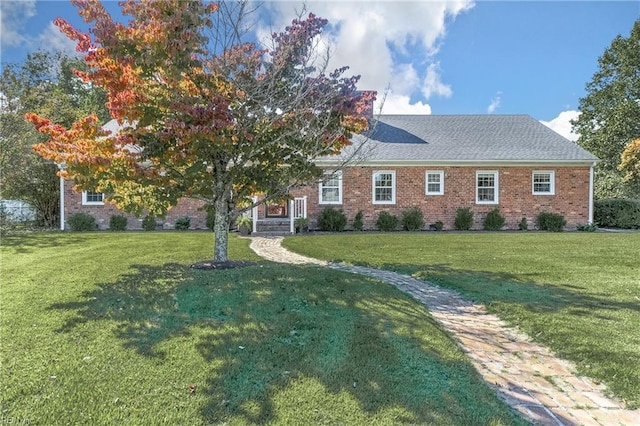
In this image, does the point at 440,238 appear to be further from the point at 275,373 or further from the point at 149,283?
the point at 275,373

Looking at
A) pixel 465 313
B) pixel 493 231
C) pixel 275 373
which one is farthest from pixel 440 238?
A: pixel 275 373

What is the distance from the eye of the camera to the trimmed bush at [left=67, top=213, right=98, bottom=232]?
1603cm

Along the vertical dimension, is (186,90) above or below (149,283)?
above

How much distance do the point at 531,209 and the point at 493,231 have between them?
227cm

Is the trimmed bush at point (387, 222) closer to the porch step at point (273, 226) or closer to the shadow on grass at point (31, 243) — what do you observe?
the porch step at point (273, 226)

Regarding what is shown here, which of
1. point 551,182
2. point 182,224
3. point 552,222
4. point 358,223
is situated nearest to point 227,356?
point 358,223

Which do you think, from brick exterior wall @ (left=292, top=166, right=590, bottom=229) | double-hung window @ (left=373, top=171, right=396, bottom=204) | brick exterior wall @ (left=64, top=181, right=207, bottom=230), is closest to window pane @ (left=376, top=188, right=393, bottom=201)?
double-hung window @ (left=373, top=171, right=396, bottom=204)

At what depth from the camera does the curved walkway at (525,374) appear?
2793 millimetres

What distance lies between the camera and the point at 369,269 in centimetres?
823

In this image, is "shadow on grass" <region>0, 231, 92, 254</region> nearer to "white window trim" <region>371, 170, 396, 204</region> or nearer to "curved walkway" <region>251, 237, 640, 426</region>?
"curved walkway" <region>251, 237, 640, 426</region>

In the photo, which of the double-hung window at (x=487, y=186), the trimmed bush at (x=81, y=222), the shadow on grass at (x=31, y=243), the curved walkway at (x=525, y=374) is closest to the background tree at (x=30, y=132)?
the trimmed bush at (x=81, y=222)

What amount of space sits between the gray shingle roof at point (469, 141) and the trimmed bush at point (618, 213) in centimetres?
372

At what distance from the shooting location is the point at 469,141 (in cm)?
1862

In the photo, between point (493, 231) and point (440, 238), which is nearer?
point (440, 238)
